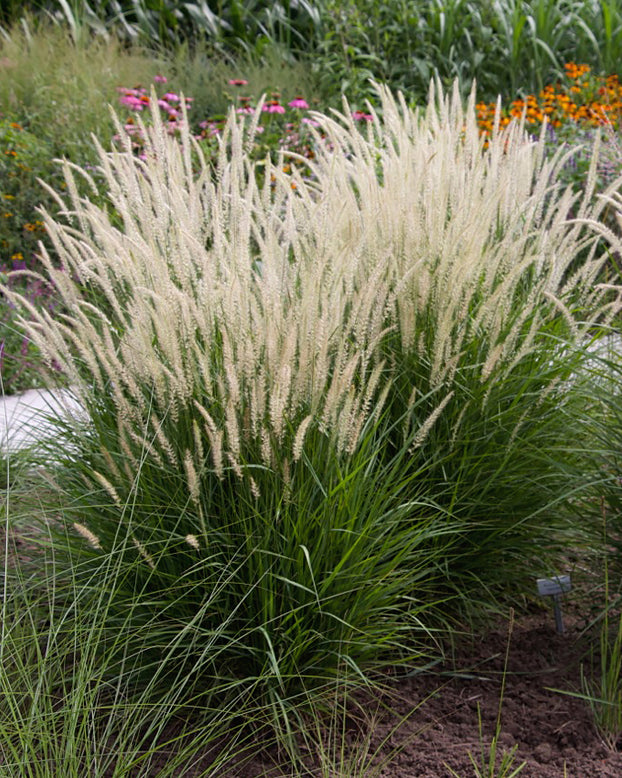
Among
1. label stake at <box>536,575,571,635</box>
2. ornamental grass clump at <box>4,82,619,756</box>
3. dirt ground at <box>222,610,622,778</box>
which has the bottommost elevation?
dirt ground at <box>222,610,622,778</box>

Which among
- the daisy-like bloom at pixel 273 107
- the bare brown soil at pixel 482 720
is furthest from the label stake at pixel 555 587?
the daisy-like bloom at pixel 273 107

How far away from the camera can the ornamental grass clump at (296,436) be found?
2439 mm

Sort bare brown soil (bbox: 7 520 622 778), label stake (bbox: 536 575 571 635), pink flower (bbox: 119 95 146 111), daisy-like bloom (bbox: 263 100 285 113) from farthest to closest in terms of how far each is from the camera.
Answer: daisy-like bloom (bbox: 263 100 285 113) < pink flower (bbox: 119 95 146 111) < label stake (bbox: 536 575 571 635) < bare brown soil (bbox: 7 520 622 778)

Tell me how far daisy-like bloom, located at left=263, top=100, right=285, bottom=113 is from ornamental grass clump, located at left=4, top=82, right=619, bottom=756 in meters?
4.99

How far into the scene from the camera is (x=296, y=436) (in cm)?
224

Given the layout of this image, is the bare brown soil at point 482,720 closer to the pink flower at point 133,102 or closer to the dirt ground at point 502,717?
the dirt ground at point 502,717

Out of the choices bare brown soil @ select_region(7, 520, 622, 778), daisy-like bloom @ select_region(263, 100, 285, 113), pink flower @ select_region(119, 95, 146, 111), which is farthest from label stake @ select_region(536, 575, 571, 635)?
pink flower @ select_region(119, 95, 146, 111)

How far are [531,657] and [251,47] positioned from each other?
10624mm

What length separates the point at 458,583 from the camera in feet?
10.0

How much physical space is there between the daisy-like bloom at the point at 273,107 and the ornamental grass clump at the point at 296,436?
4.99m

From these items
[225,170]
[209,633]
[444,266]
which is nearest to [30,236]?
[225,170]

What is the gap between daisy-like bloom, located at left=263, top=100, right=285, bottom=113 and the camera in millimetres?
8070

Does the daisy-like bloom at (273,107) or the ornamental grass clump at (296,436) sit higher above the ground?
the ornamental grass clump at (296,436)

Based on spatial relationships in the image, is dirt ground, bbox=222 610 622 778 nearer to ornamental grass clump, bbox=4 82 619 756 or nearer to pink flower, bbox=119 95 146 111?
ornamental grass clump, bbox=4 82 619 756
